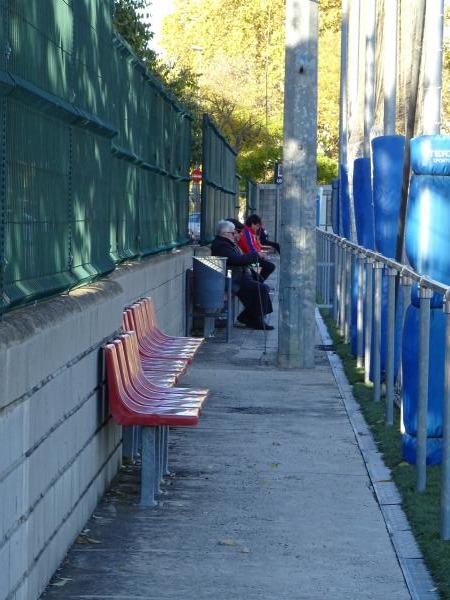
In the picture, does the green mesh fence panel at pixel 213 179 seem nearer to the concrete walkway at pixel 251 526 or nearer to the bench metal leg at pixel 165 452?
the concrete walkway at pixel 251 526

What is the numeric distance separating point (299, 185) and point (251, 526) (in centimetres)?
857

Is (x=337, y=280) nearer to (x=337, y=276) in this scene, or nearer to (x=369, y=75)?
(x=337, y=276)

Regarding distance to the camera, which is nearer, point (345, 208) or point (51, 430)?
point (51, 430)

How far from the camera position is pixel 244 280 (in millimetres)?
20562

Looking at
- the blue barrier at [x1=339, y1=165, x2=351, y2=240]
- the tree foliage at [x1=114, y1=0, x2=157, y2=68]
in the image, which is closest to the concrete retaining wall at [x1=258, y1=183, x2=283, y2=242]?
the tree foliage at [x1=114, y1=0, x2=157, y2=68]

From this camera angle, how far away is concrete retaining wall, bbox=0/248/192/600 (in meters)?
5.30

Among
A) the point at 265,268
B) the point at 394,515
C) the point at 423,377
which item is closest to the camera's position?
the point at 394,515

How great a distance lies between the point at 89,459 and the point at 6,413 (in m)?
2.50

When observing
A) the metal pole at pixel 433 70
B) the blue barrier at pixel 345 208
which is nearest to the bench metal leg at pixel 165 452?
the metal pole at pixel 433 70

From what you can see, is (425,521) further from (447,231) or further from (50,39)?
(50,39)

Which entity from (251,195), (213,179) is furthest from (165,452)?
(251,195)

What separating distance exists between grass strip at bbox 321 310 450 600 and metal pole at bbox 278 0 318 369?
212 cm

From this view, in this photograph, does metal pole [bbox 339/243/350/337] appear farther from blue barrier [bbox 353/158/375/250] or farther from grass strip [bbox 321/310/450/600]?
grass strip [bbox 321/310/450/600]

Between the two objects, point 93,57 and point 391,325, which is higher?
point 93,57
